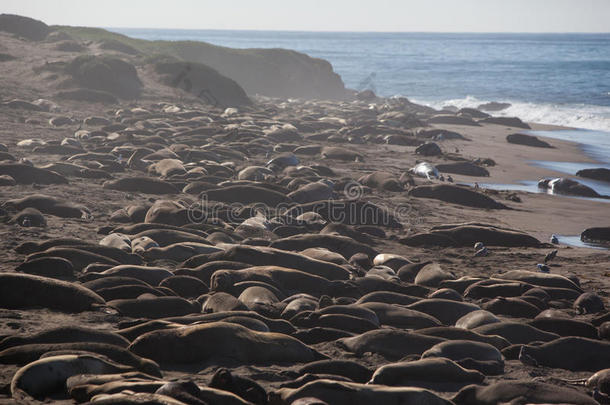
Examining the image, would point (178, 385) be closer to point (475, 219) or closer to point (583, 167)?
point (475, 219)

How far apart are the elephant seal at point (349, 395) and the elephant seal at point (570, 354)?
1.78m

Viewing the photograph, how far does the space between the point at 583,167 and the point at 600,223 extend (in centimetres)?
771

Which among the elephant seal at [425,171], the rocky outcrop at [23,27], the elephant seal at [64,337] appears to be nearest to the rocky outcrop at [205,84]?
the elephant seal at [425,171]

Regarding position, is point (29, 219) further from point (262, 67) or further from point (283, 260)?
point (262, 67)

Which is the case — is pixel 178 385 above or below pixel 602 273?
above

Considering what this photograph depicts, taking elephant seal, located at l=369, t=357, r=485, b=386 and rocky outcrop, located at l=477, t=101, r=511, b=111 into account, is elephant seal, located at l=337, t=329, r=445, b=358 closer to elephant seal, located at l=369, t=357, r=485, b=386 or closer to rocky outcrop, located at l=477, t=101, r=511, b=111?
elephant seal, located at l=369, t=357, r=485, b=386

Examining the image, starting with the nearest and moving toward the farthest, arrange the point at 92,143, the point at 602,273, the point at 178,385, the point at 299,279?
the point at 178,385 < the point at 299,279 < the point at 602,273 < the point at 92,143

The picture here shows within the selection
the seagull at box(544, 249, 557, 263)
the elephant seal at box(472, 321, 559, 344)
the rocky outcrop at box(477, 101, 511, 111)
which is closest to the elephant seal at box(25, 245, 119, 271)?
the elephant seal at box(472, 321, 559, 344)

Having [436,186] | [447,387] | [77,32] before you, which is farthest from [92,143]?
[77,32]

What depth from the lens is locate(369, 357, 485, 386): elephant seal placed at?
15.6ft

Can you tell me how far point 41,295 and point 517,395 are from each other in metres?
3.90

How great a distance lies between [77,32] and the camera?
5078 centimetres

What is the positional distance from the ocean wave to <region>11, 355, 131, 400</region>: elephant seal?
1243 inches

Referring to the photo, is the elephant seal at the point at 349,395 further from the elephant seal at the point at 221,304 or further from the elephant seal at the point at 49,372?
the elephant seal at the point at 221,304
